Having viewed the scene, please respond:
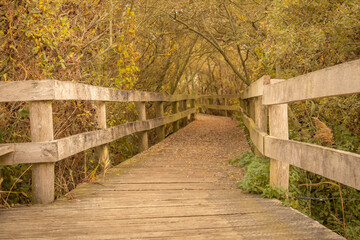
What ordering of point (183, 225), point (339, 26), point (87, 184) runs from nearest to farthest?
point (183, 225)
point (87, 184)
point (339, 26)

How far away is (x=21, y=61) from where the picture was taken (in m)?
4.57

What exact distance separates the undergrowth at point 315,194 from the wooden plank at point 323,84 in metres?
0.94

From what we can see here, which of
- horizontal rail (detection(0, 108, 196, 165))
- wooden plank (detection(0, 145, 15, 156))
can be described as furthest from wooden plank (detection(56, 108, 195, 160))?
wooden plank (detection(0, 145, 15, 156))

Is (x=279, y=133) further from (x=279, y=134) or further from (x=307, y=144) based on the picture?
(x=307, y=144)

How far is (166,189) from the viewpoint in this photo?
4.16 meters

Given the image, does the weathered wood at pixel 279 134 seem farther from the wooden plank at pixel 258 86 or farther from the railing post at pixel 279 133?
the wooden plank at pixel 258 86

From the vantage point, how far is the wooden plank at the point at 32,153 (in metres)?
3.39

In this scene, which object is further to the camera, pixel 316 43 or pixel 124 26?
pixel 124 26

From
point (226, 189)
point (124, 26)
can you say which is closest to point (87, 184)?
point (226, 189)

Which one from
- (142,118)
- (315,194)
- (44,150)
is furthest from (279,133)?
(142,118)

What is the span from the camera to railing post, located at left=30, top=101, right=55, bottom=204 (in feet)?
11.4

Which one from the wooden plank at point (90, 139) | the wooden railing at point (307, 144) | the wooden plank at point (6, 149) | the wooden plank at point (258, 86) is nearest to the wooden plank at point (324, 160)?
the wooden railing at point (307, 144)

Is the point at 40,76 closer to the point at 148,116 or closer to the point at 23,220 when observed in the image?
the point at 23,220

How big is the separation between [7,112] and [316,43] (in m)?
4.44
